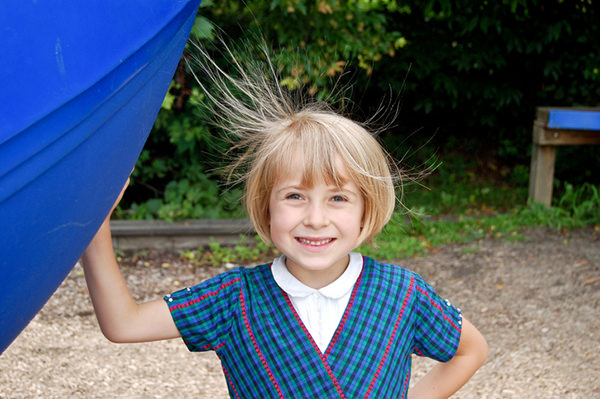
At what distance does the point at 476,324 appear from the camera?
375 cm

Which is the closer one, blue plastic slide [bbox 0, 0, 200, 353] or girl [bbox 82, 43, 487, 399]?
blue plastic slide [bbox 0, 0, 200, 353]

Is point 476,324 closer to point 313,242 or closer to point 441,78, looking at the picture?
point 313,242

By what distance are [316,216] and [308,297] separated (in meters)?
0.23

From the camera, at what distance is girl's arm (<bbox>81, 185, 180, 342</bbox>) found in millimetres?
1549

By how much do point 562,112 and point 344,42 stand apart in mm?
1781

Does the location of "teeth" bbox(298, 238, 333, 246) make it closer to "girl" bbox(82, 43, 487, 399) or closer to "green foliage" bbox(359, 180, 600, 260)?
"girl" bbox(82, 43, 487, 399)

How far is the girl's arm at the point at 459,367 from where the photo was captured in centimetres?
187

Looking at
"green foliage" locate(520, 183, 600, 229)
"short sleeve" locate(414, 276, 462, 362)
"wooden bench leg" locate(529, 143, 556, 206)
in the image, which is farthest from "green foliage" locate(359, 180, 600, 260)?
"short sleeve" locate(414, 276, 462, 362)

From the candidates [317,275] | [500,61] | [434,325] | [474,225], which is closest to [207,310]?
[317,275]

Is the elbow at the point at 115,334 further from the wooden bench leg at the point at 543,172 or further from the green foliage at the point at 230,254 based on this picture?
the wooden bench leg at the point at 543,172

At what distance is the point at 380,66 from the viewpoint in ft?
22.3

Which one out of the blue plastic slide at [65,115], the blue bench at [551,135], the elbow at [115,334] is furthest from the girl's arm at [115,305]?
the blue bench at [551,135]

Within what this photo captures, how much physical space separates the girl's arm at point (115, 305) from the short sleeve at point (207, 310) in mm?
28

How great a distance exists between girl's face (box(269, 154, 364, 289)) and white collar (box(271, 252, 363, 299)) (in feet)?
0.25
